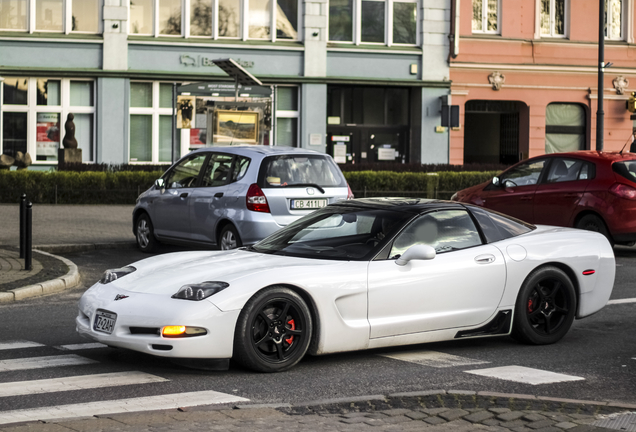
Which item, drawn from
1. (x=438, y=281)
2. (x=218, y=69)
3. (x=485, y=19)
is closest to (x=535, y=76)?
(x=485, y=19)

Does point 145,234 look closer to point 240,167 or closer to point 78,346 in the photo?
point 240,167

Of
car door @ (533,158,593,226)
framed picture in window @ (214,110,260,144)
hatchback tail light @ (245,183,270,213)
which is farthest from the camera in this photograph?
framed picture in window @ (214,110,260,144)

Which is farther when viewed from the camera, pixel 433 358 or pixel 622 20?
pixel 622 20

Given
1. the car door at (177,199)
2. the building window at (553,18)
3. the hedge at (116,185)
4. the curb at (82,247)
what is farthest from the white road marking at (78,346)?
the building window at (553,18)

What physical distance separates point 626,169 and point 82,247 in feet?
27.5

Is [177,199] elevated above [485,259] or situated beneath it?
elevated above

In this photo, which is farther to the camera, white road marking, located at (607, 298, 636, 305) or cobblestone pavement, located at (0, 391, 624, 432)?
white road marking, located at (607, 298, 636, 305)

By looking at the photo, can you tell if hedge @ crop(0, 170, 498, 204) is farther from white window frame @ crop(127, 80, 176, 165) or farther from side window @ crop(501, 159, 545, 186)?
side window @ crop(501, 159, 545, 186)

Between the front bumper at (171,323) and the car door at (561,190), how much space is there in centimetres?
968

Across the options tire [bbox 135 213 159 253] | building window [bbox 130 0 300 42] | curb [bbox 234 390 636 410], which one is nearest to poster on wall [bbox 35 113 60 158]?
building window [bbox 130 0 300 42]

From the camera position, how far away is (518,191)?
16203 mm

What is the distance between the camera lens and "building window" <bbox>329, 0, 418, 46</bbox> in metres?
33.2

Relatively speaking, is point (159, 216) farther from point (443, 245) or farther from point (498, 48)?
point (498, 48)

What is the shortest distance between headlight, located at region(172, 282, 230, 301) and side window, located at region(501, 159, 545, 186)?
33.1ft
